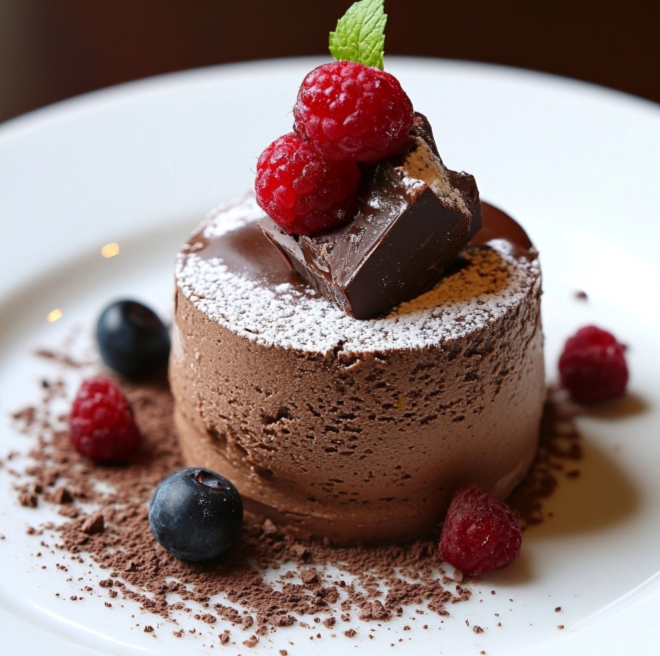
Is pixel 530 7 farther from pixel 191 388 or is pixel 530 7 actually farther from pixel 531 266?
pixel 191 388

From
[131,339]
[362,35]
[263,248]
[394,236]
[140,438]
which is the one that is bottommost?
[140,438]

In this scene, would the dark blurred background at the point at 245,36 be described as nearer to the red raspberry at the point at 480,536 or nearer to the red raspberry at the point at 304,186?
the red raspberry at the point at 304,186

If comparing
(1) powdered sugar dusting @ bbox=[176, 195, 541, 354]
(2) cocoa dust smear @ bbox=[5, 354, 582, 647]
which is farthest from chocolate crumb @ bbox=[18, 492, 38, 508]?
(1) powdered sugar dusting @ bbox=[176, 195, 541, 354]

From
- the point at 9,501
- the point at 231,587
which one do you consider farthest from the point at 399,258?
the point at 9,501

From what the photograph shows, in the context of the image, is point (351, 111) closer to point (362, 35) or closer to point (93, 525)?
point (362, 35)

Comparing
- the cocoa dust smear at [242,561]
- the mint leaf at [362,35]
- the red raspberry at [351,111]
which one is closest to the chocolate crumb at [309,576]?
the cocoa dust smear at [242,561]

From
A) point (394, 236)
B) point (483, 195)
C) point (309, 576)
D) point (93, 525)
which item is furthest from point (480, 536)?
point (483, 195)

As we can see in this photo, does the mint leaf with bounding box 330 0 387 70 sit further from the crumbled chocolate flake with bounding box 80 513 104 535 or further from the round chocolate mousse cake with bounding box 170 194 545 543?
the crumbled chocolate flake with bounding box 80 513 104 535
